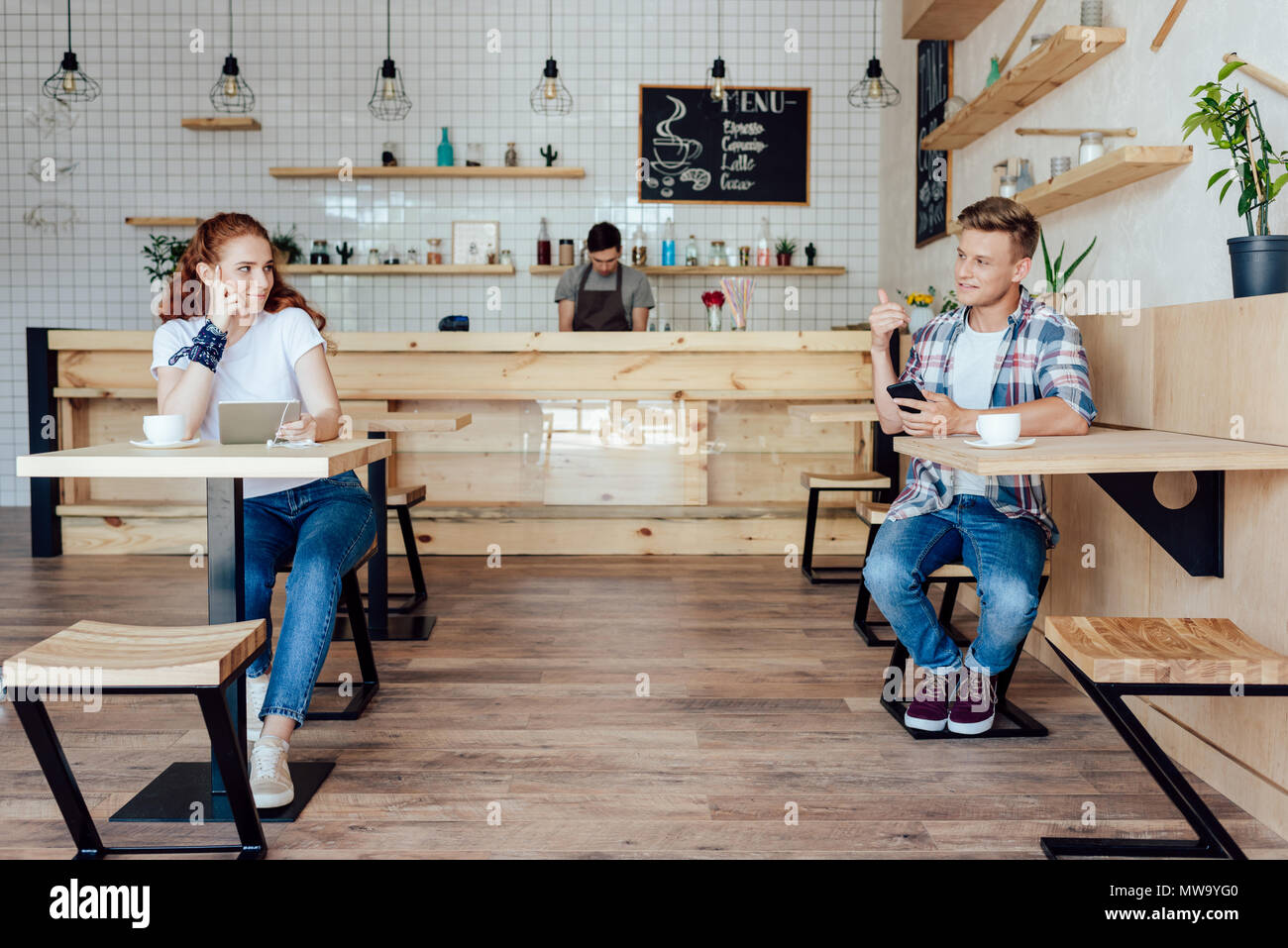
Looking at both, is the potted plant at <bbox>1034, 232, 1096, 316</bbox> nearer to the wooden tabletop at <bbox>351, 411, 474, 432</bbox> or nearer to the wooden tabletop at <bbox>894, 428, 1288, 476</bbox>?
the wooden tabletop at <bbox>894, 428, 1288, 476</bbox>

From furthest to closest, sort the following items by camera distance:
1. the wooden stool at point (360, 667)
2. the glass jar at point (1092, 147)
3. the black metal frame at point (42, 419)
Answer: the black metal frame at point (42, 419)
the glass jar at point (1092, 147)
the wooden stool at point (360, 667)

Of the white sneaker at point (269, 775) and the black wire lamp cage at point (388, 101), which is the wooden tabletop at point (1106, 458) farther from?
the black wire lamp cage at point (388, 101)

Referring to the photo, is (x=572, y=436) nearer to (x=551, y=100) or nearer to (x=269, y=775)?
(x=551, y=100)

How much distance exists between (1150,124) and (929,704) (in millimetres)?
1729

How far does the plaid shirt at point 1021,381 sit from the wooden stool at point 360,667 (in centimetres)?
123

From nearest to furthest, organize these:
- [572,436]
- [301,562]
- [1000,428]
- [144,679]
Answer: [144,679]
[1000,428]
[301,562]
[572,436]

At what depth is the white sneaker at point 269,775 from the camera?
5.69ft

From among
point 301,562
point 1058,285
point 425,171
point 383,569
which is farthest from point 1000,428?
point 425,171

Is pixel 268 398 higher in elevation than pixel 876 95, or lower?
lower

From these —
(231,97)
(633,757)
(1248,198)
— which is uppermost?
(231,97)

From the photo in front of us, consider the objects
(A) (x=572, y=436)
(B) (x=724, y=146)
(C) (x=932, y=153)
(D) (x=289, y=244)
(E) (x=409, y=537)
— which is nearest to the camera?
(E) (x=409, y=537)

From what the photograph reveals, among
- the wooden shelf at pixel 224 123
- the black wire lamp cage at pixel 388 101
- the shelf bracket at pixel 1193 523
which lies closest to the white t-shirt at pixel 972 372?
the shelf bracket at pixel 1193 523

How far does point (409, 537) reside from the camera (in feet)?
10.9

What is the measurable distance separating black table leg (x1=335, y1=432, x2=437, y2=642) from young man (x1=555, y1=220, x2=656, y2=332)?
2.03 m
